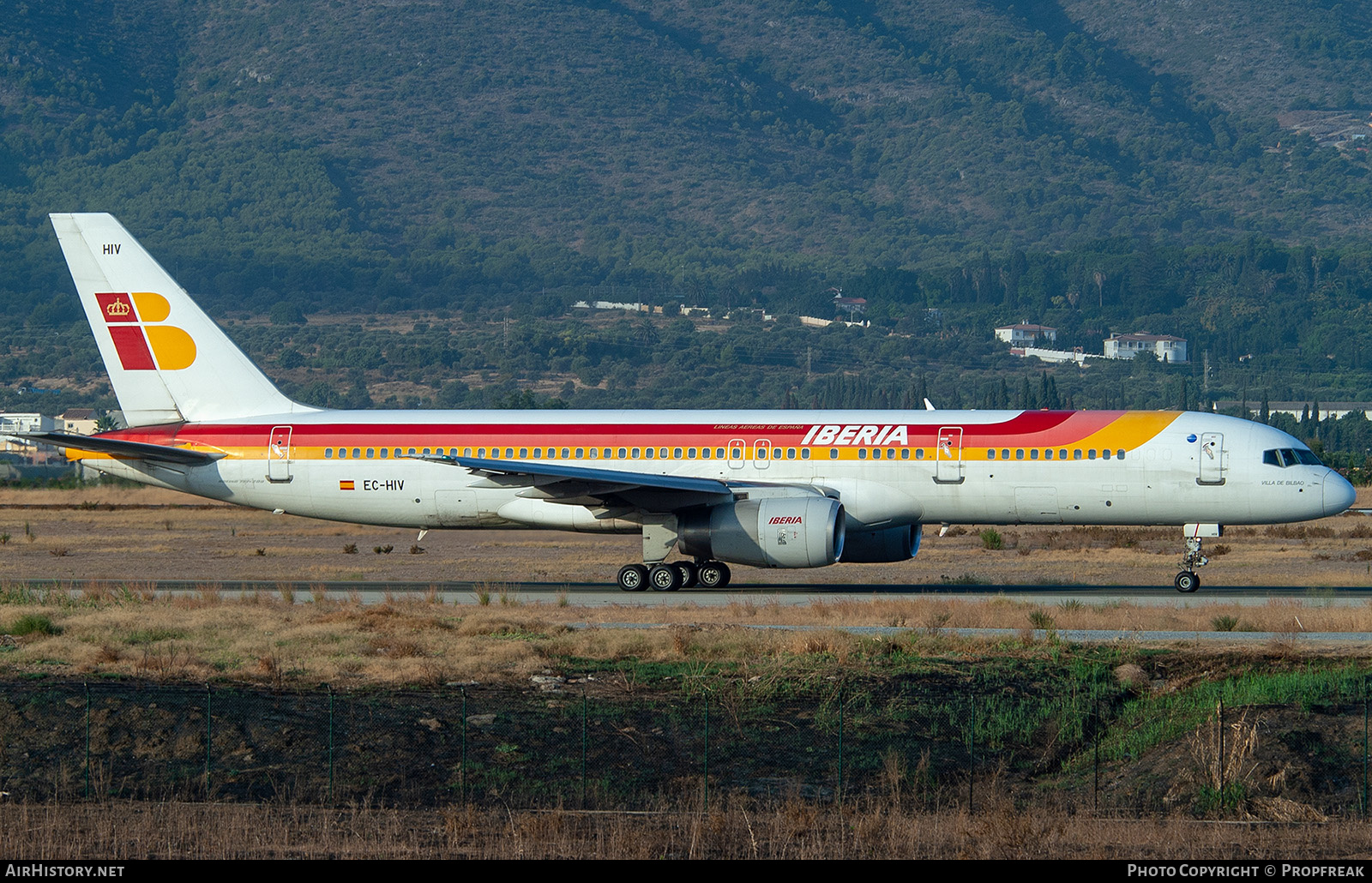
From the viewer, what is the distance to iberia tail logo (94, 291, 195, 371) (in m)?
41.3

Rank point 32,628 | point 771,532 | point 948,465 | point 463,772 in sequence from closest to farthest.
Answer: point 463,772 < point 32,628 < point 771,532 < point 948,465

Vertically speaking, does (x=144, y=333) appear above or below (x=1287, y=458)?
above

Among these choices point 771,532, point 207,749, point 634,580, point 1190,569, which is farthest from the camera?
point 634,580

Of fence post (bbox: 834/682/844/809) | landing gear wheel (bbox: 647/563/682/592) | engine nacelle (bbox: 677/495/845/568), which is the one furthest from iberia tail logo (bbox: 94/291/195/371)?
fence post (bbox: 834/682/844/809)

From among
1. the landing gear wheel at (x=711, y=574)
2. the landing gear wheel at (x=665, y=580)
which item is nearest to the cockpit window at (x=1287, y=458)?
the landing gear wheel at (x=711, y=574)

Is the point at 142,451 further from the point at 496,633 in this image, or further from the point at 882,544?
the point at 882,544

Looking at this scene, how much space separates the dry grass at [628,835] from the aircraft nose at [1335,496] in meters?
18.9

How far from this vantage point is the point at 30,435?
123 ft

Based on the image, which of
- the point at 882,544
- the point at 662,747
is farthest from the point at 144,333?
the point at 662,747

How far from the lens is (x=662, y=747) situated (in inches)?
898

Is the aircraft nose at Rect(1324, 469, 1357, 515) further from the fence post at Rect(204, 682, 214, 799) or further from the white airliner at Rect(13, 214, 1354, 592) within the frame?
the fence post at Rect(204, 682, 214, 799)

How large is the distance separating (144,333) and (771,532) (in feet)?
56.1

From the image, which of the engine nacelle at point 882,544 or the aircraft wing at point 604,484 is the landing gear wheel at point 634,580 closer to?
the aircraft wing at point 604,484
